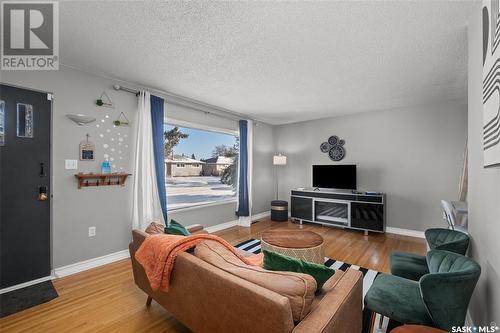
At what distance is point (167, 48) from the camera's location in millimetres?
2240

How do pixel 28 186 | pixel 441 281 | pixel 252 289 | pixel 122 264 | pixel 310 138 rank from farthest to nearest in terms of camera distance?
1. pixel 310 138
2. pixel 122 264
3. pixel 28 186
4. pixel 441 281
5. pixel 252 289

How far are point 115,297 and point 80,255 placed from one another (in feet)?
3.22

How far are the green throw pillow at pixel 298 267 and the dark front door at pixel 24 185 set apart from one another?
8.93ft

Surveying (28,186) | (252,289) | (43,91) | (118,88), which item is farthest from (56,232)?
(252,289)

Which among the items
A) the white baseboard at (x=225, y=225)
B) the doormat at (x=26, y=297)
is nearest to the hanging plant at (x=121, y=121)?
the doormat at (x=26, y=297)

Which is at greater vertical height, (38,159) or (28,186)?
(38,159)

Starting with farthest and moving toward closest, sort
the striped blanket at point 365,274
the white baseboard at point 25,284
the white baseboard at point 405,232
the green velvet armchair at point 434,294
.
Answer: the white baseboard at point 405,232
the white baseboard at point 25,284
the striped blanket at point 365,274
the green velvet armchair at point 434,294

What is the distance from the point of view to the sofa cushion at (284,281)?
1.04 metres

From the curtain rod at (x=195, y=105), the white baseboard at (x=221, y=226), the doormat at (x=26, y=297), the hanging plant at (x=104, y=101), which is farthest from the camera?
the white baseboard at (x=221, y=226)

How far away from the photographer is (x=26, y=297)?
2.18 metres

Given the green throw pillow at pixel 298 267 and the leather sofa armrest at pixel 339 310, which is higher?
the green throw pillow at pixel 298 267

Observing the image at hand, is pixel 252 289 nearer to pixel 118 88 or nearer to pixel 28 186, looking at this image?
pixel 28 186

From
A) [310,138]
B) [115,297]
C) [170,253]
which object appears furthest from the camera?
[310,138]

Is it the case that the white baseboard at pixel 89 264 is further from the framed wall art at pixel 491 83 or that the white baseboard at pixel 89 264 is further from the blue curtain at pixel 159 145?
the framed wall art at pixel 491 83
